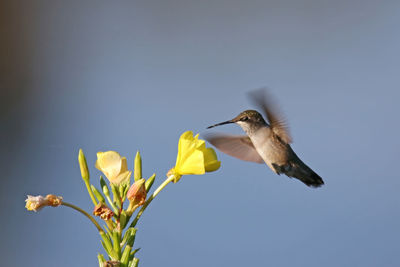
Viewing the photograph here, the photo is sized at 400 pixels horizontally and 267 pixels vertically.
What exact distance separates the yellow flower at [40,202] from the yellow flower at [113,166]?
0.07m

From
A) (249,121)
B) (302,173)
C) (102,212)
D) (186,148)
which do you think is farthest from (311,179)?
(102,212)

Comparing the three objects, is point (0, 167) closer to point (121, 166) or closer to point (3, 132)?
point (3, 132)

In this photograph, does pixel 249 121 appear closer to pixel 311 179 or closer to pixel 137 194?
pixel 311 179

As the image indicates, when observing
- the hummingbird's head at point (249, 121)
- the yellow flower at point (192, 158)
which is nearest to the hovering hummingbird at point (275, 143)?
the hummingbird's head at point (249, 121)

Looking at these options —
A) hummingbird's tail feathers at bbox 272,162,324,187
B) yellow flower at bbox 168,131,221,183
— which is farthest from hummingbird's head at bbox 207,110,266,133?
yellow flower at bbox 168,131,221,183

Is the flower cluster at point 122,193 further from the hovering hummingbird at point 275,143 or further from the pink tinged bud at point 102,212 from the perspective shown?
the hovering hummingbird at point 275,143

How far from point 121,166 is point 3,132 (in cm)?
192

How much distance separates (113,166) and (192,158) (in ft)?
0.38

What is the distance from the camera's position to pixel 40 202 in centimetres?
64

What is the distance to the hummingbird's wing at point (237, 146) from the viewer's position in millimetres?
1350

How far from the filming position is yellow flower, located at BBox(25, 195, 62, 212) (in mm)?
642

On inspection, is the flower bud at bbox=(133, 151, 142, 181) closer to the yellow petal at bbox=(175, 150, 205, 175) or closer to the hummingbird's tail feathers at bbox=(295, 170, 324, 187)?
the yellow petal at bbox=(175, 150, 205, 175)

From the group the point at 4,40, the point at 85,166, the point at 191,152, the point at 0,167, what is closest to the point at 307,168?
the point at 191,152

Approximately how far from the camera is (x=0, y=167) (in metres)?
2.33
